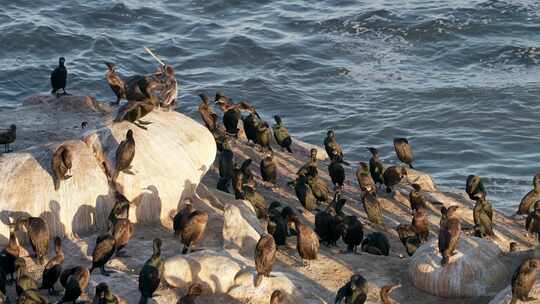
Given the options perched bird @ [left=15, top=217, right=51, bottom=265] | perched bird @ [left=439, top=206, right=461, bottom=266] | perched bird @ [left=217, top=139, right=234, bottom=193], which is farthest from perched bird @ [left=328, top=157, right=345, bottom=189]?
perched bird @ [left=15, top=217, right=51, bottom=265]

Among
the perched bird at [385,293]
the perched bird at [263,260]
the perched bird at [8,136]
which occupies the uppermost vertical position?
the perched bird at [263,260]

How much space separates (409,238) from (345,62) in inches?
753

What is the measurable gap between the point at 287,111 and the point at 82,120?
11.1 m

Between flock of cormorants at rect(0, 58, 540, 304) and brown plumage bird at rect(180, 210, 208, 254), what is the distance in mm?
16

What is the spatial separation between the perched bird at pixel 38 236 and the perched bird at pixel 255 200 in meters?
3.96

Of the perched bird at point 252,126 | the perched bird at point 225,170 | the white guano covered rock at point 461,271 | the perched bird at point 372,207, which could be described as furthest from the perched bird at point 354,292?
the perched bird at point 252,126

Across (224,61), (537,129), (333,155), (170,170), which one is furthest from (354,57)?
(170,170)

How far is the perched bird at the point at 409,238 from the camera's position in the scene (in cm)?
1869

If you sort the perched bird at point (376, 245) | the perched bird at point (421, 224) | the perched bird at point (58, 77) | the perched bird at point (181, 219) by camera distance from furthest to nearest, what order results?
the perched bird at point (58, 77), the perched bird at point (421, 224), the perched bird at point (376, 245), the perched bird at point (181, 219)

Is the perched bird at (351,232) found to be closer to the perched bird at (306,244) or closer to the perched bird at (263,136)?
the perched bird at (306,244)

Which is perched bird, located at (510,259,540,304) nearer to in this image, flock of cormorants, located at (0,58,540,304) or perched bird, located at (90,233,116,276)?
flock of cormorants, located at (0,58,540,304)

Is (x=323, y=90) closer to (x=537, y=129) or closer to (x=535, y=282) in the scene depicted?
(x=537, y=129)

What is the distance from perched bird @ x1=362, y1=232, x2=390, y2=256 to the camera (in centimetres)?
1853

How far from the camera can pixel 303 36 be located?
1567 inches
